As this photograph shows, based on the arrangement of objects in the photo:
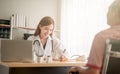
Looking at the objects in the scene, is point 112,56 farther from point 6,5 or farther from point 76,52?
point 6,5

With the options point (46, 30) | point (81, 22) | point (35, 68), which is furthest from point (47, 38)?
point (81, 22)

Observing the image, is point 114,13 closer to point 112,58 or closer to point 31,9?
point 112,58

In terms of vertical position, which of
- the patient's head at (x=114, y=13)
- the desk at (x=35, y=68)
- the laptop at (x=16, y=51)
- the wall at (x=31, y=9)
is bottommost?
the desk at (x=35, y=68)

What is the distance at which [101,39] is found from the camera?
4.77ft

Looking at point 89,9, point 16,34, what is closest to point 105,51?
point 89,9

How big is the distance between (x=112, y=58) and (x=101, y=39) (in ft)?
0.63

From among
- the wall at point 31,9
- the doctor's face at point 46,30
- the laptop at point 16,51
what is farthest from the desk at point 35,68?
the wall at point 31,9

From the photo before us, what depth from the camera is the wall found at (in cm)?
479

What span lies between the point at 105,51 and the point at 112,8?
33 cm

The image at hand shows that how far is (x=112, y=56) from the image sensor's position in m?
1.30

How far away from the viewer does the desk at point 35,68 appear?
7.32 feet

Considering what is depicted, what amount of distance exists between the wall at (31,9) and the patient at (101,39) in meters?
3.55

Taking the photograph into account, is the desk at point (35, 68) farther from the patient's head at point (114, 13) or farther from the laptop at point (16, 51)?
the patient's head at point (114, 13)

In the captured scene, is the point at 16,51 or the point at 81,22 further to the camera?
the point at 81,22
